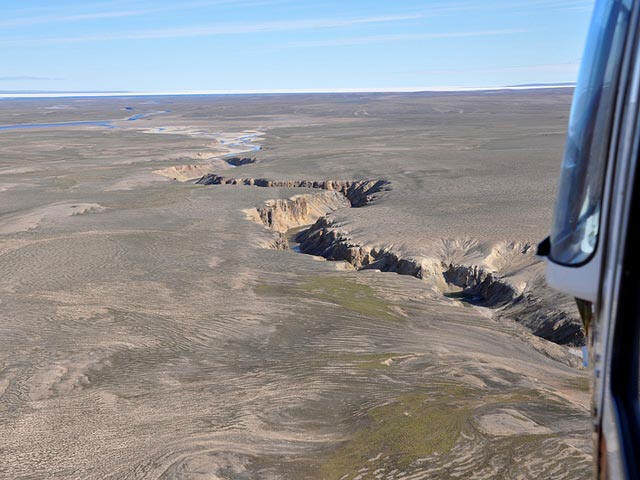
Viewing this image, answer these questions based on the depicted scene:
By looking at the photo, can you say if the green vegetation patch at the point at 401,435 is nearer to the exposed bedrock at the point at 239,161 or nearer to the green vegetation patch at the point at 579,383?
the green vegetation patch at the point at 579,383

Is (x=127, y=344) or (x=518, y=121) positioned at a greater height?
(x=518, y=121)

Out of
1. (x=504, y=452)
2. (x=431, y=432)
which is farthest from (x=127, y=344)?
(x=504, y=452)

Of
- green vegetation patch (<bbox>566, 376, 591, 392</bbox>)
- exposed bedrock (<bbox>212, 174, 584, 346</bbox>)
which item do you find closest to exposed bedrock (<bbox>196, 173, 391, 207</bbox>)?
exposed bedrock (<bbox>212, 174, 584, 346</bbox>)

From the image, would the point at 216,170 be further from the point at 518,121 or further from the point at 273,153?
the point at 518,121

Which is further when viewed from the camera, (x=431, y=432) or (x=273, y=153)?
(x=273, y=153)

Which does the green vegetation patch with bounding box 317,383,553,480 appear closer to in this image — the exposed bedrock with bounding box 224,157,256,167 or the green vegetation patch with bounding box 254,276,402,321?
the green vegetation patch with bounding box 254,276,402,321

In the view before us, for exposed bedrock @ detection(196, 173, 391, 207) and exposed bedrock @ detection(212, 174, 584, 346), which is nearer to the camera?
exposed bedrock @ detection(212, 174, 584, 346)

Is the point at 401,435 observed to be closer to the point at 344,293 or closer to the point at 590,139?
the point at 344,293
